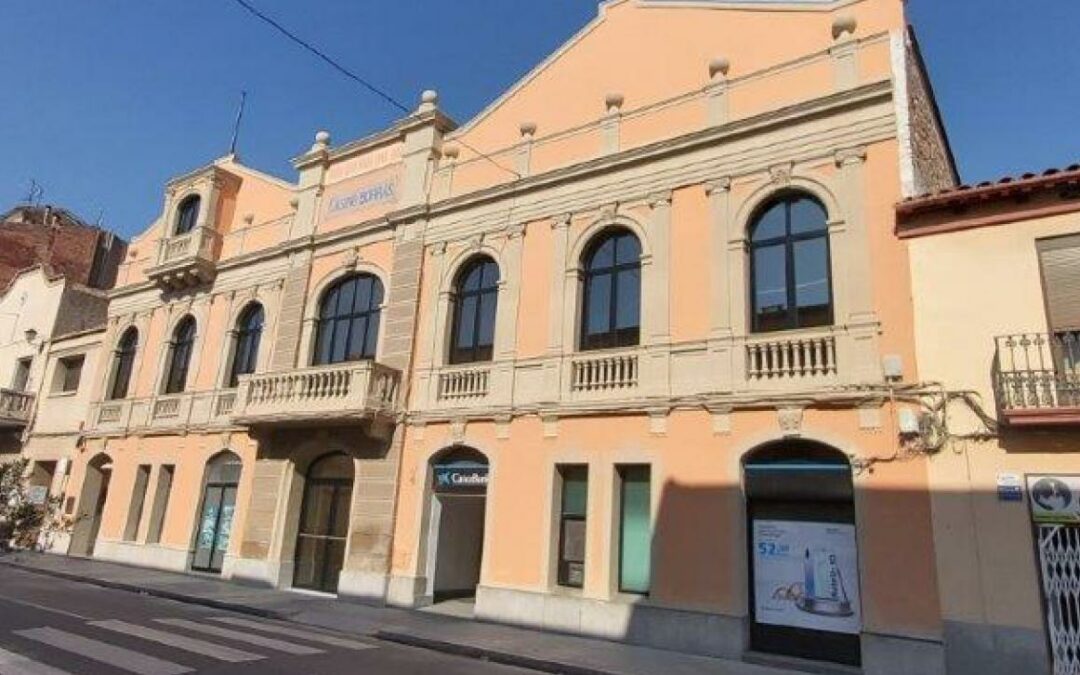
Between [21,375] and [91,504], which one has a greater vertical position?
[21,375]

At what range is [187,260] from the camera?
846 inches

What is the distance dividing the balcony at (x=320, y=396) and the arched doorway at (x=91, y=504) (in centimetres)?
893

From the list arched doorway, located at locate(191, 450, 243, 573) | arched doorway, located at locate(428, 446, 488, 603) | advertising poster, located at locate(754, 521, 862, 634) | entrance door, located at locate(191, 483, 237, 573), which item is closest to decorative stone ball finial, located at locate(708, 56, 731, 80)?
advertising poster, located at locate(754, 521, 862, 634)

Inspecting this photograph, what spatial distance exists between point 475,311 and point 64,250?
29.0m

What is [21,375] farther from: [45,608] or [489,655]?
[489,655]

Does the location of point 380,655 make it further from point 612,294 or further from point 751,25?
point 751,25

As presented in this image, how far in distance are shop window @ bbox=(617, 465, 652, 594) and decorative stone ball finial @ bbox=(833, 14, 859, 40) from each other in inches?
331

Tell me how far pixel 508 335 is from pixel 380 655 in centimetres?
688

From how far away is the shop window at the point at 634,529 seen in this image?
39.2 feet

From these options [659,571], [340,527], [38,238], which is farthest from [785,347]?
[38,238]

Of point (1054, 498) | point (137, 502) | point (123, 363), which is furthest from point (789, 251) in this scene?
point (123, 363)

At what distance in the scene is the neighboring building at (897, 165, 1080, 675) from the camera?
8.80 m

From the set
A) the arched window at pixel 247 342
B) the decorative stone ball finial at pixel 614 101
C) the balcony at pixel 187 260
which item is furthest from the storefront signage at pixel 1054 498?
the balcony at pixel 187 260

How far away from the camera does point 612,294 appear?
14.0m
